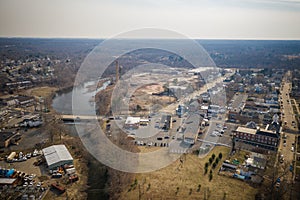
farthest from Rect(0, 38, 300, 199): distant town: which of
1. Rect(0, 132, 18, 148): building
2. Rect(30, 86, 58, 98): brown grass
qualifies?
Rect(30, 86, 58, 98): brown grass

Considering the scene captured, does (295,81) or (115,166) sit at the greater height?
(295,81)

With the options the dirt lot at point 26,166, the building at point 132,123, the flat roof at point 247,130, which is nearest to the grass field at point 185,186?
the flat roof at point 247,130

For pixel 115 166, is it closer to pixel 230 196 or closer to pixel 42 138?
pixel 230 196

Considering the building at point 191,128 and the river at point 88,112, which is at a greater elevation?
the building at point 191,128

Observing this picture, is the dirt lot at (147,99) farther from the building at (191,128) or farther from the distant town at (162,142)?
the building at (191,128)

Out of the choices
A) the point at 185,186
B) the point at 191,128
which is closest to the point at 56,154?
the point at 185,186

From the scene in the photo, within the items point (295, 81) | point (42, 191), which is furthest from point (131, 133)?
point (295, 81)

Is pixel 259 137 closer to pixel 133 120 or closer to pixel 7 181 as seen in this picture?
pixel 133 120
